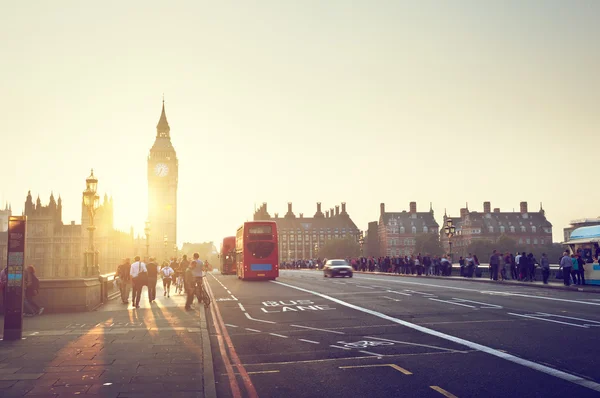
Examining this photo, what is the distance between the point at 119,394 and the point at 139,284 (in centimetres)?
1475

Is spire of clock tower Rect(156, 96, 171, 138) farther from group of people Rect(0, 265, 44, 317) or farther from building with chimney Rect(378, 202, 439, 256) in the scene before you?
group of people Rect(0, 265, 44, 317)

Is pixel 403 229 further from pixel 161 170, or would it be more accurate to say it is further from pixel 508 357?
pixel 508 357

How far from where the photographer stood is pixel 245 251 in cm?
4038

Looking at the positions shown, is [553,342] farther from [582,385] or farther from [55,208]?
[55,208]

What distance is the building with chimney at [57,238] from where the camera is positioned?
3605 inches

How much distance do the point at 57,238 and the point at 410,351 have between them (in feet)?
323

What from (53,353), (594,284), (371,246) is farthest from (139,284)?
(371,246)

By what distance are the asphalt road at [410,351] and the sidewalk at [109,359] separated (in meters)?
0.56

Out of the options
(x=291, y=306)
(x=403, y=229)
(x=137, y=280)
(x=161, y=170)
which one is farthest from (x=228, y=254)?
(x=161, y=170)

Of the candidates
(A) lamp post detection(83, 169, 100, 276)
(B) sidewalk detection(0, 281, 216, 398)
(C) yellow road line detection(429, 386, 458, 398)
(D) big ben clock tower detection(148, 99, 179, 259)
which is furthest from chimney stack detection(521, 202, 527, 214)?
(C) yellow road line detection(429, 386, 458, 398)

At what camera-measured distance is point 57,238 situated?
98438 millimetres

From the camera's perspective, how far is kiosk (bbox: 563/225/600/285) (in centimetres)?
3002

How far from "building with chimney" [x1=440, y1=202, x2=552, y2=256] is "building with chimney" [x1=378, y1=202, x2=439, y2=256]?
32.2 ft

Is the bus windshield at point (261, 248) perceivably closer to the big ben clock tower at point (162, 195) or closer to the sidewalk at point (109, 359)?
the sidewalk at point (109, 359)
